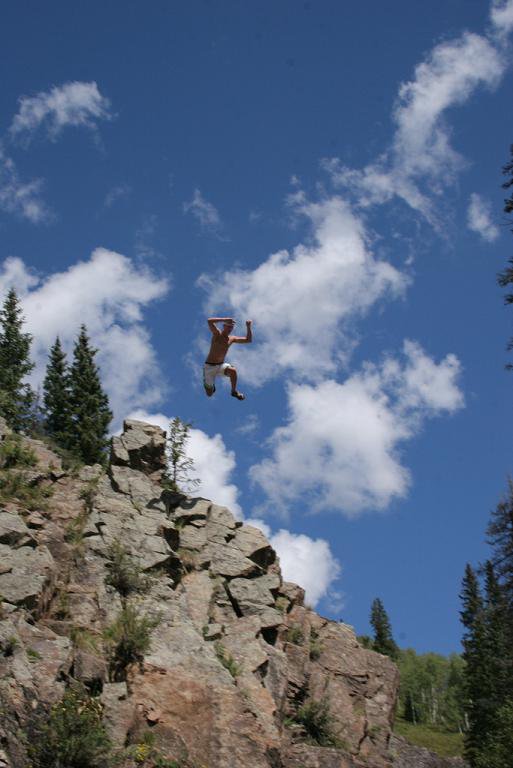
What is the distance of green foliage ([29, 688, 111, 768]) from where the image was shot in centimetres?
1295

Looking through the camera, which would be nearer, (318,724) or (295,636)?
(318,724)

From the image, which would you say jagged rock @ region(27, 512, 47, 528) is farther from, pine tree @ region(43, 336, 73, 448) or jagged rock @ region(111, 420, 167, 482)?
pine tree @ region(43, 336, 73, 448)

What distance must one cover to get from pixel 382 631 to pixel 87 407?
200 ft

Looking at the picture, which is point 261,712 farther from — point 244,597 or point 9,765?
point 9,765

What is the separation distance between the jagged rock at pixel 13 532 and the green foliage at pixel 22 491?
1.90m

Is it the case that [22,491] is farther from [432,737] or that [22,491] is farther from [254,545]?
[432,737]

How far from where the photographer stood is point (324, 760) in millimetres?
17750

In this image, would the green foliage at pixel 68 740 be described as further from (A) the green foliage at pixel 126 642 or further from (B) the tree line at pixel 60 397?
(B) the tree line at pixel 60 397

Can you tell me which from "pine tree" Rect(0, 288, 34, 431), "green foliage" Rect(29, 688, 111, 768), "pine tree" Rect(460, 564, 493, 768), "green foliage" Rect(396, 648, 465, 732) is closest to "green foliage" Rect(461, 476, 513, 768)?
"pine tree" Rect(460, 564, 493, 768)

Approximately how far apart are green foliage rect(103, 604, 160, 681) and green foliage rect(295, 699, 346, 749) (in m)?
5.09

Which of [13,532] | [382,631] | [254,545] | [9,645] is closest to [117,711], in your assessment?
[9,645]

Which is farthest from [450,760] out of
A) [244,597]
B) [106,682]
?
[106,682]

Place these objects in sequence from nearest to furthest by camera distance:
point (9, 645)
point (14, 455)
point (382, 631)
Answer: point (9, 645)
point (14, 455)
point (382, 631)

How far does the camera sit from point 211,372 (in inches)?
829
